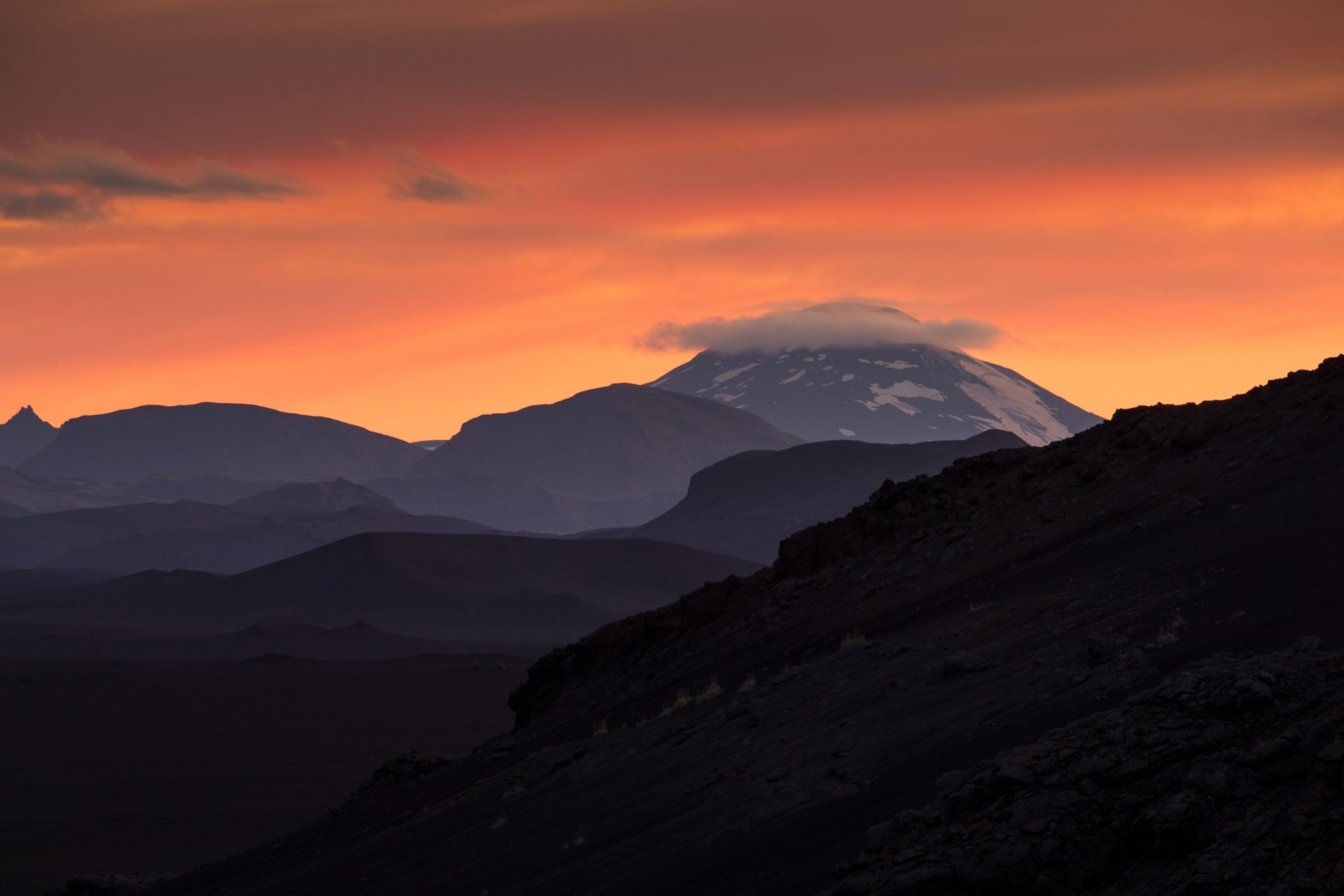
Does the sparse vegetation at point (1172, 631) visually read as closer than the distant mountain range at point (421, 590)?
Yes

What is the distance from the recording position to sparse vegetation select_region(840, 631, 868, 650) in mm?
18359

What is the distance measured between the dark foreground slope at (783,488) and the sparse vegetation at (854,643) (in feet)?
395

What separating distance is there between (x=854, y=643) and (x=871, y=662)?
1.69 metres

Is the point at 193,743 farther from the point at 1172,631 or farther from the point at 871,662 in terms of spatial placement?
the point at 1172,631

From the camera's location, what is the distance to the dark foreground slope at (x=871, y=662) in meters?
12.8

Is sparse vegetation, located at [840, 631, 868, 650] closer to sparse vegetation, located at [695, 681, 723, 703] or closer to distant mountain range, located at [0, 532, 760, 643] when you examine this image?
sparse vegetation, located at [695, 681, 723, 703]

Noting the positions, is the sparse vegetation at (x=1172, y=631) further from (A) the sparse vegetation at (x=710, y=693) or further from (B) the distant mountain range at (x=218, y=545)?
(B) the distant mountain range at (x=218, y=545)

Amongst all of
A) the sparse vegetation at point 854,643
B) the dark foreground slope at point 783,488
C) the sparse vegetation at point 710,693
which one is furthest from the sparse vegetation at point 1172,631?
the dark foreground slope at point 783,488

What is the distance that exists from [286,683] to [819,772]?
50964 millimetres

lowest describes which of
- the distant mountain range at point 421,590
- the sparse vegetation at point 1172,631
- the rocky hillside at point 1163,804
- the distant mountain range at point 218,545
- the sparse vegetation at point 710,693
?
the rocky hillside at point 1163,804

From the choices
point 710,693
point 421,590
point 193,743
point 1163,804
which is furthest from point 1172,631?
point 421,590

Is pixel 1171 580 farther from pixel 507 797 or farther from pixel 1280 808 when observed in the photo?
pixel 507 797

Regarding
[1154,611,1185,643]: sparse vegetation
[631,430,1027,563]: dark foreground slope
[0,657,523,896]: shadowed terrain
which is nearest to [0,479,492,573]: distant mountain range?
[631,430,1027,563]: dark foreground slope

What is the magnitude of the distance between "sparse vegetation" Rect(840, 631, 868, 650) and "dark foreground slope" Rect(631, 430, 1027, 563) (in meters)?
120
